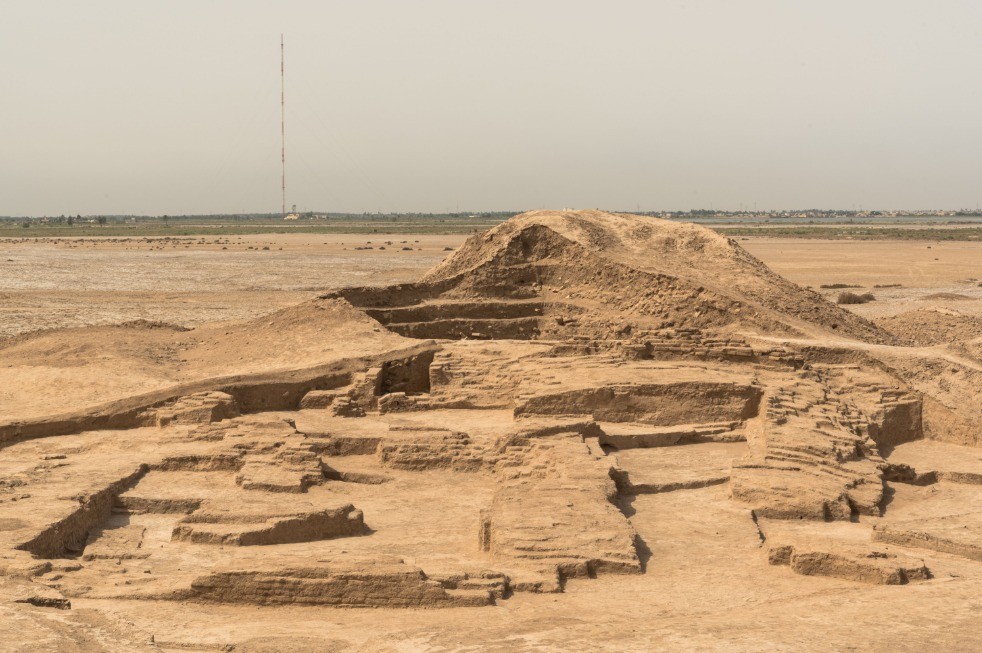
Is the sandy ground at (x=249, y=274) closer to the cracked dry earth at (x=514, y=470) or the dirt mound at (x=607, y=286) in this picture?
the cracked dry earth at (x=514, y=470)

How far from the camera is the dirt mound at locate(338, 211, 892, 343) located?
56.7ft

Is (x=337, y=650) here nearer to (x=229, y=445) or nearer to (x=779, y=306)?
(x=229, y=445)

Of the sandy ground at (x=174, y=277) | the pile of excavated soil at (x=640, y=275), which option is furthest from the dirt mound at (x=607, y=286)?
the sandy ground at (x=174, y=277)

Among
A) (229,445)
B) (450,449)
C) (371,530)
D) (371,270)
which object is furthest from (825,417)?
(371,270)

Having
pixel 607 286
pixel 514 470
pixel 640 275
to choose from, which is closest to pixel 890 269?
pixel 607 286

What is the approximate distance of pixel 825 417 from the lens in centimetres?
1338

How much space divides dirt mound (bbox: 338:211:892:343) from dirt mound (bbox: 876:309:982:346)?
2.69 meters

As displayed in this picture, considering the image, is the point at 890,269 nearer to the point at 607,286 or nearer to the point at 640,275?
the point at 607,286

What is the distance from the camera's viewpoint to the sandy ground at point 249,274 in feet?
99.3

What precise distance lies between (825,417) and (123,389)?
32.3 feet

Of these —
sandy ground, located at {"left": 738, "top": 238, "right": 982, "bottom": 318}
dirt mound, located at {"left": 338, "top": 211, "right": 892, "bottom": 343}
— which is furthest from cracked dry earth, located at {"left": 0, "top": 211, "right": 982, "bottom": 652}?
sandy ground, located at {"left": 738, "top": 238, "right": 982, "bottom": 318}

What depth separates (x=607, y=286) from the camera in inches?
727

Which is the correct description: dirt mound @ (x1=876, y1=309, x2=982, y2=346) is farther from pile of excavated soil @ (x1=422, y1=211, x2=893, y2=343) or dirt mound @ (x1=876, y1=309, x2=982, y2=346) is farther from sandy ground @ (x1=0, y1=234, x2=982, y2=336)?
sandy ground @ (x1=0, y1=234, x2=982, y2=336)

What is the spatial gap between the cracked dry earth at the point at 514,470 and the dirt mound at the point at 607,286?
0.05 meters
